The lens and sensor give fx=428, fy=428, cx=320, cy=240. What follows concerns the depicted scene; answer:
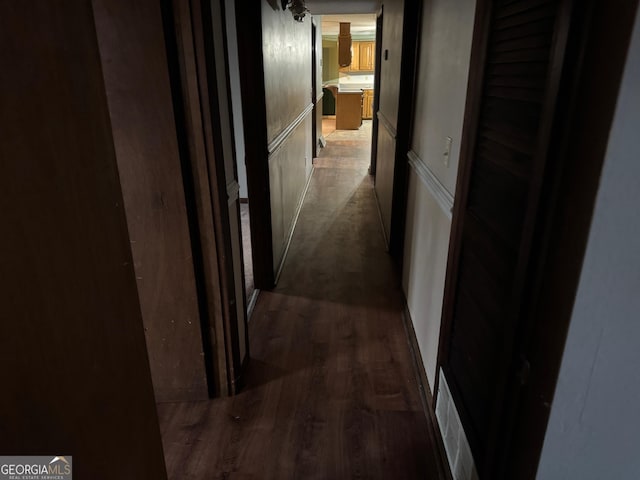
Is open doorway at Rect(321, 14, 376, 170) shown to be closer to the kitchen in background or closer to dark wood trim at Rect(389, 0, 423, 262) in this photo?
the kitchen in background

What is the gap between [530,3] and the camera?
0.86 meters

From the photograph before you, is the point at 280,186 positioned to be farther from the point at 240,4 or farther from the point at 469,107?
the point at 469,107

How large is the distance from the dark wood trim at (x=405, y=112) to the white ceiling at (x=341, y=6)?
2.11m

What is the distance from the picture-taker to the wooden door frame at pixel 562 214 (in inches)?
24.5

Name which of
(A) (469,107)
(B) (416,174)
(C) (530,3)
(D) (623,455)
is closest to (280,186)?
(B) (416,174)

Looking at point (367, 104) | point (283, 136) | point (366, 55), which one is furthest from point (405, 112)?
point (366, 55)

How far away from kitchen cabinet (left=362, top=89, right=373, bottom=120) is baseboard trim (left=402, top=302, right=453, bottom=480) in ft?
28.9

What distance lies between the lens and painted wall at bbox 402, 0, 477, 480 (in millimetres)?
1436

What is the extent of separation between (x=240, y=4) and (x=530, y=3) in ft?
5.48

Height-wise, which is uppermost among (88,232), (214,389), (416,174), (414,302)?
(88,232)

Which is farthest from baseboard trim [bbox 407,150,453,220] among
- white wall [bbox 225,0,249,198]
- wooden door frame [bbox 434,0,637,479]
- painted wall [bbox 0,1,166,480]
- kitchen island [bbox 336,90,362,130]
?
kitchen island [bbox 336,90,362,130]

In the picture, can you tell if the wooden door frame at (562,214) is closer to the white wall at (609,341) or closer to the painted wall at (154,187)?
the white wall at (609,341)

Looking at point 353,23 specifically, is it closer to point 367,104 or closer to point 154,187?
point 367,104

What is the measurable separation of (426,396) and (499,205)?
43.3 inches
